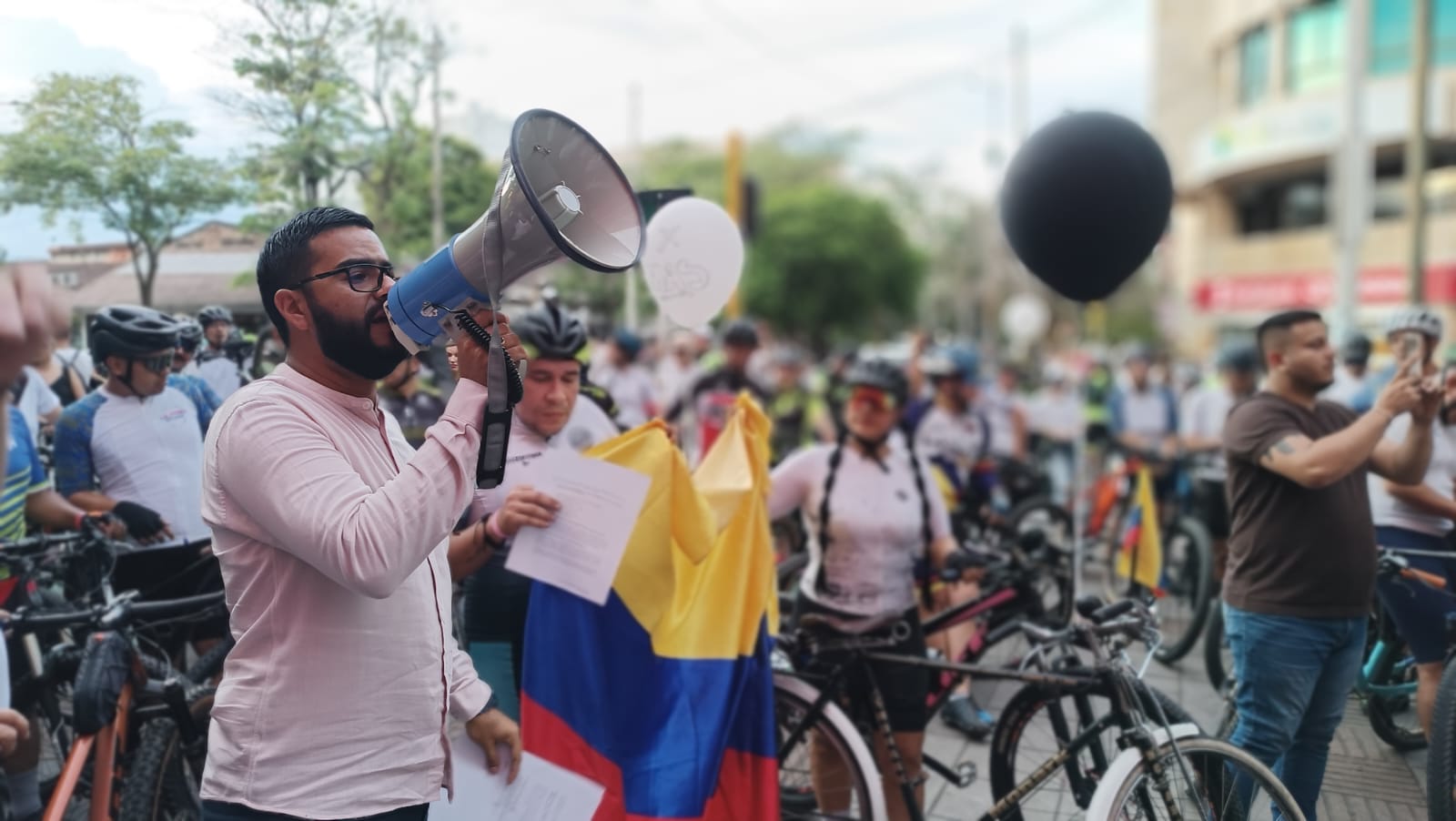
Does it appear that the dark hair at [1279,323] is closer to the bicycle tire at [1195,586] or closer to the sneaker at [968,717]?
the sneaker at [968,717]

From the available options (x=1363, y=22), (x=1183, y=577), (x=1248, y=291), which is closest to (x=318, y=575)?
(x=1183, y=577)

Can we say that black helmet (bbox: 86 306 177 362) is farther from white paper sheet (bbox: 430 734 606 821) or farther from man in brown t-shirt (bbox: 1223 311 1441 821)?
man in brown t-shirt (bbox: 1223 311 1441 821)

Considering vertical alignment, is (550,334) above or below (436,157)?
below

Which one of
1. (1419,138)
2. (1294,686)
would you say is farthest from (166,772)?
(1419,138)

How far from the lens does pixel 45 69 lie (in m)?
3.30

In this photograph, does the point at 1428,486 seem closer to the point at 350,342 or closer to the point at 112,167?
the point at 350,342

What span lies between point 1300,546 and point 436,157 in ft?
11.9

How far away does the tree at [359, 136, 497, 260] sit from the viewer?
15.1 feet

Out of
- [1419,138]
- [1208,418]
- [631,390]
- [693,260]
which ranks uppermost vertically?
[1419,138]

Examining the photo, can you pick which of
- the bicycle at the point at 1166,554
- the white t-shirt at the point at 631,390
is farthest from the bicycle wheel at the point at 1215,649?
the white t-shirt at the point at 631,390

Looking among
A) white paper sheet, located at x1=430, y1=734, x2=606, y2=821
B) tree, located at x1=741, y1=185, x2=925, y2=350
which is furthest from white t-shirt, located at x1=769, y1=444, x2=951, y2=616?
tree, located at x1=741, y1=185, x2=925, y2=350

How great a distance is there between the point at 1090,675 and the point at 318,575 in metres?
2.34

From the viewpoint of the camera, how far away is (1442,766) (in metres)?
3.50

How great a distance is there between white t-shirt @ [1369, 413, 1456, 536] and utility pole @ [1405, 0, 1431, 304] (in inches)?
421
